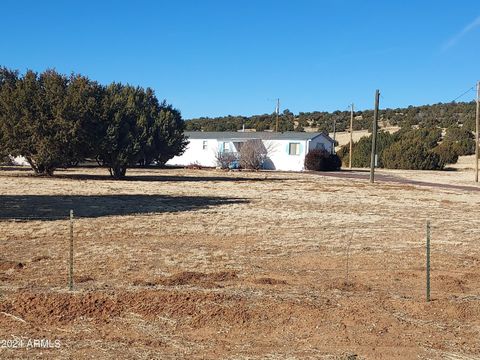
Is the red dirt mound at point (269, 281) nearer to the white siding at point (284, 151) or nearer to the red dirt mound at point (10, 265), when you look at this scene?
→ the red dirt mound at point (10, 265)

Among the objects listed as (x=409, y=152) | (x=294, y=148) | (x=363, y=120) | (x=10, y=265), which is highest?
(x=363, y=120)

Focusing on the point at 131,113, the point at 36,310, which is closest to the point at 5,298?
the point at 36,310

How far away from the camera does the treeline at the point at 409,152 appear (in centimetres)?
6381

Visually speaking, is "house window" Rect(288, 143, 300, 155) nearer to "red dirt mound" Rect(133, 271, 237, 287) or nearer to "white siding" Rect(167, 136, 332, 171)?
"white siding" Rect(167, 136, 332, 171)

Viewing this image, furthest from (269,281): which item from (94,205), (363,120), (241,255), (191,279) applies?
(363,120)

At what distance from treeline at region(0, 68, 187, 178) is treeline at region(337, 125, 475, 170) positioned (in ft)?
118

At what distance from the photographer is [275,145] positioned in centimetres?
5803

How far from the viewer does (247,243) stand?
12.6m

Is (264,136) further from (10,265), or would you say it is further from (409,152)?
(10,265)

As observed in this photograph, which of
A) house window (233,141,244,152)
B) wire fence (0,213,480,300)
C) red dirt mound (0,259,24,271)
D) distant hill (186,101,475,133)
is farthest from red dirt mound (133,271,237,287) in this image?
distant hill (186,101,475,133)

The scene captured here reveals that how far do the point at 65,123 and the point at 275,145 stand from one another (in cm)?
2850

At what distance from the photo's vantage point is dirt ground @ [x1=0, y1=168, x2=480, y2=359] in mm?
6129

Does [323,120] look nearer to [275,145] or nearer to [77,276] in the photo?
[275,145]

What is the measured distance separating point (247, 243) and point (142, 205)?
27.2 feet
